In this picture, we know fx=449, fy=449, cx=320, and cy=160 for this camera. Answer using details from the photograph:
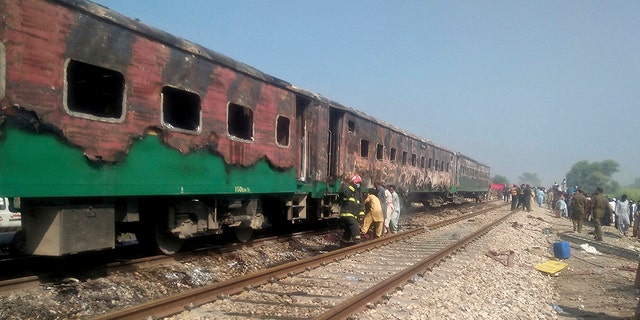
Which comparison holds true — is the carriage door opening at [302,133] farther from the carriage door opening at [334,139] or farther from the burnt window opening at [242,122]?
the burnt window opening at [242,122]

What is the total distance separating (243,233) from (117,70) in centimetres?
450

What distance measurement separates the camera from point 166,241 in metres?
7.41

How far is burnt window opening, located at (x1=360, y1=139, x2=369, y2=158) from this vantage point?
44.1ft

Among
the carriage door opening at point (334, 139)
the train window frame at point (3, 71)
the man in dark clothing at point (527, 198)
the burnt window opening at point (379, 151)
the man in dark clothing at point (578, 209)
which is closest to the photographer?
the train window frame at point (3, 71)

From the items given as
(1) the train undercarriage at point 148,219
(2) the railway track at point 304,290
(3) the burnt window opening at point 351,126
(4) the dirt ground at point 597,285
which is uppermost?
(3) the burnt window opening at point 351,126

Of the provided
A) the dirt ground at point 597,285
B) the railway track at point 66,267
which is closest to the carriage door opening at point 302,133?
the railway track at point 66,267

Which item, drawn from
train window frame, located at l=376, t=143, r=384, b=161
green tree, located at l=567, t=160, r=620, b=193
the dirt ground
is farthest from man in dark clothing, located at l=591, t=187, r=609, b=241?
green tree, located at l=567, t=160, r=620, b=193

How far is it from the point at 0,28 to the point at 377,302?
5001 millimetres

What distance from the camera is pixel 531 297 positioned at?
7129 millimetres

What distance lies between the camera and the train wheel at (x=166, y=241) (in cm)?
723

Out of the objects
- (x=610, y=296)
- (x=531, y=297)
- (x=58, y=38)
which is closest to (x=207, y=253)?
(x=58, y=38)

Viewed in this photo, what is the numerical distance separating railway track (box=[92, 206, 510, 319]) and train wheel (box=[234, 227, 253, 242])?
6.33ft

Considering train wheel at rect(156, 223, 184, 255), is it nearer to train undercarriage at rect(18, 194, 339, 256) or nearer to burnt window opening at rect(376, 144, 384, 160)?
train undercarriage at rect(18, 194, 339, 256)

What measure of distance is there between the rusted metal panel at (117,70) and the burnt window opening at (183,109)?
11 cm
